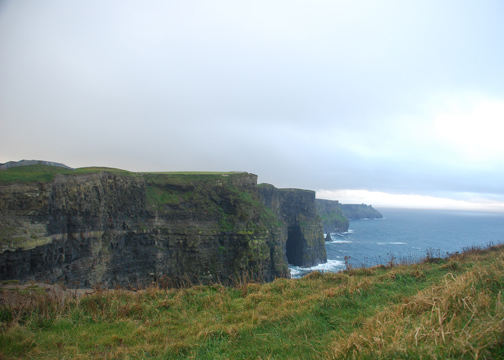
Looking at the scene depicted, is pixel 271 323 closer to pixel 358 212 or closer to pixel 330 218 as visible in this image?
pixel 330 218

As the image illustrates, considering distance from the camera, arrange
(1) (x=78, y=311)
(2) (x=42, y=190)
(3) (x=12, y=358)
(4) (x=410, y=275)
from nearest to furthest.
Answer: (3) (x=12, y=358)
(1) (x=78, y=311)
(4) (x=410, y=275)
(2) (x=42, y=190)

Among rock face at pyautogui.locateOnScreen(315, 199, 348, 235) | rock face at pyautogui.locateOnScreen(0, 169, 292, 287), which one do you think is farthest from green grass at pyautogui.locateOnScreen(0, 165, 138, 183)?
rock face at pyautogui.locateOnScreen(315, 199, 348, 235)

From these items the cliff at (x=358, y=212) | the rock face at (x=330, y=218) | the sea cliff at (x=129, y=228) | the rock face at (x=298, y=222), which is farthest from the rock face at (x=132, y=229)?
the cliff at (x=358, y=212)

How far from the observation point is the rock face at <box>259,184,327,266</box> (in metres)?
54.5

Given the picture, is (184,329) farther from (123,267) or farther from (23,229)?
(123,267)

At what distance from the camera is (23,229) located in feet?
59.5

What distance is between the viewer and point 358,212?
180625 mm

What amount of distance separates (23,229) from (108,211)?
8386 mm

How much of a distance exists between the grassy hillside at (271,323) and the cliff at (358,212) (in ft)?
572

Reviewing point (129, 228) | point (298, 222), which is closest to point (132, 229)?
point (129, 228)

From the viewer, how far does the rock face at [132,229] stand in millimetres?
18531

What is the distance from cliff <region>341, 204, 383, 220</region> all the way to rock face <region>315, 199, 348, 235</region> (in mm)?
61400

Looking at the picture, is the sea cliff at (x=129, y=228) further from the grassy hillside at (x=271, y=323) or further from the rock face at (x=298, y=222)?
the rock face at (x=298, y=222)

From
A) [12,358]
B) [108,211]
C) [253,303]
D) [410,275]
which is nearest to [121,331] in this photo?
[12,358]
